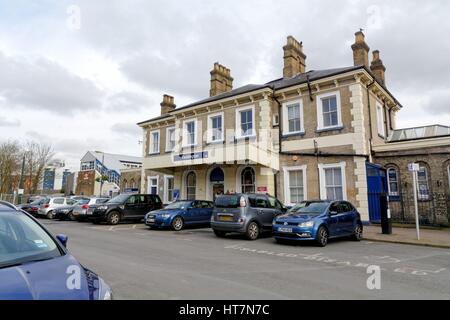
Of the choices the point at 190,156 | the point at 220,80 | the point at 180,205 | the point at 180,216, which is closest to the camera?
the point at 180,216

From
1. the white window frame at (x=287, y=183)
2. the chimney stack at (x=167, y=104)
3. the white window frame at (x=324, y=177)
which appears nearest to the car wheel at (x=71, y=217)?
the chimney stack at (x=167, y=104)

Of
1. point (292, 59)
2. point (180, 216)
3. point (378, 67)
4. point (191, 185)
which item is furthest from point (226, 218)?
point (378, 67)

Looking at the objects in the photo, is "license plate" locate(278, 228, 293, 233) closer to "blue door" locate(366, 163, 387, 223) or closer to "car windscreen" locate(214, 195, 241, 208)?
"car windscreen" locate(214, 195, 241, 208)

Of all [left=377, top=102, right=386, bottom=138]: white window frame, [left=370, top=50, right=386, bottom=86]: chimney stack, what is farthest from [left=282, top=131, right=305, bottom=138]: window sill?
[left=370, top=50, right=386, bottom=86]: chimney stack

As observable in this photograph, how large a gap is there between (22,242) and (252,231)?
31.2ft

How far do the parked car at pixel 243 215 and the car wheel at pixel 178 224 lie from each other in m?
2.75

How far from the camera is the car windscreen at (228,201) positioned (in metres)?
→ 12.4

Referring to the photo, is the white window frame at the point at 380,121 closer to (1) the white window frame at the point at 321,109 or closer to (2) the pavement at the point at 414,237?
(1) the white window frame at the point at 321,109

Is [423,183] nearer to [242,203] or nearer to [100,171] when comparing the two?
[242,203]

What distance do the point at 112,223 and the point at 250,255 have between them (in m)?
11.5

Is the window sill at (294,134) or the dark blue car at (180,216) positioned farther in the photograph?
the window sill at (294,134)

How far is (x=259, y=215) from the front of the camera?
499 inches

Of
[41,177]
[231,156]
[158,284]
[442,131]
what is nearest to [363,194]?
[231,156]

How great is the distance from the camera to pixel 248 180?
1977 cm
